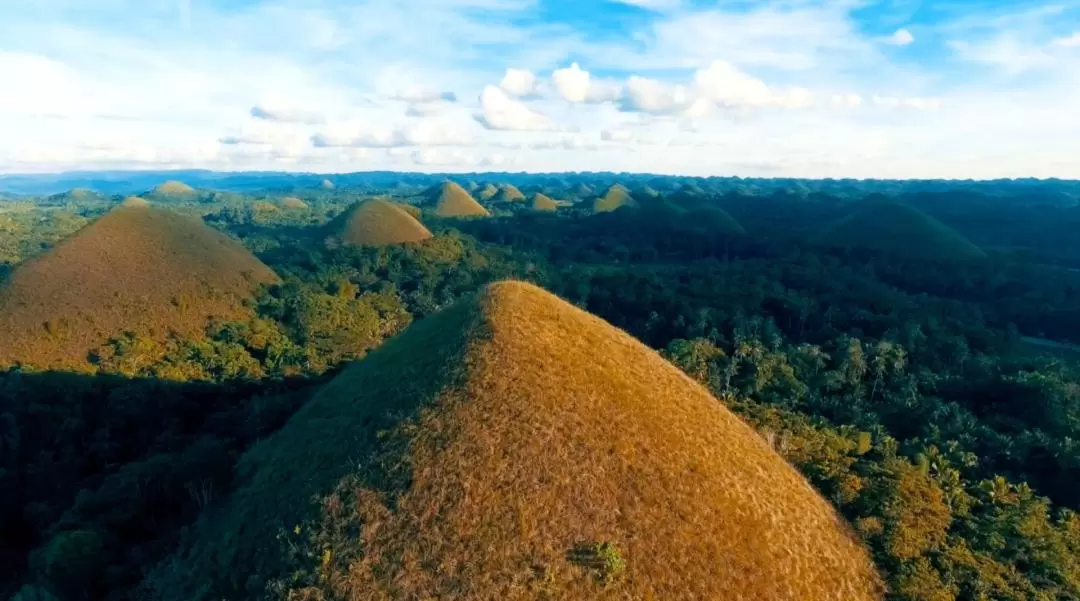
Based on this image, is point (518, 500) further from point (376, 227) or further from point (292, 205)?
point (292, 205)

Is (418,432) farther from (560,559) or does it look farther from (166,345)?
(166,345)

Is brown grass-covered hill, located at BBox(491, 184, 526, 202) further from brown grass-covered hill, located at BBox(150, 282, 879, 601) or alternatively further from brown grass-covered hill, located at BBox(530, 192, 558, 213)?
brown grass-covered hill, located at BBox(150, 282, 879, 601)

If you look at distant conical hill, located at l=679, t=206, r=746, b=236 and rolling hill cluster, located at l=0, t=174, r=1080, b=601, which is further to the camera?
distant conical hill, located at l=679, t=206, r=746, b=236

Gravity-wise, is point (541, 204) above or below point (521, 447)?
above

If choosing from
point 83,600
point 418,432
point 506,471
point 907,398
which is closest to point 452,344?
point 418,432

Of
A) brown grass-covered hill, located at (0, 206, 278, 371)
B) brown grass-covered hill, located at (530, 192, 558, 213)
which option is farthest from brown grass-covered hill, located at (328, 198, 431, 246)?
brown grass-covered hill, located at (530, 192, 558, 213)

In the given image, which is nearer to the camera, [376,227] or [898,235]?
[898,235]

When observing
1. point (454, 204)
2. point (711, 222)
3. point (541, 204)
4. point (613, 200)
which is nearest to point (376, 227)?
point (711, 222)
